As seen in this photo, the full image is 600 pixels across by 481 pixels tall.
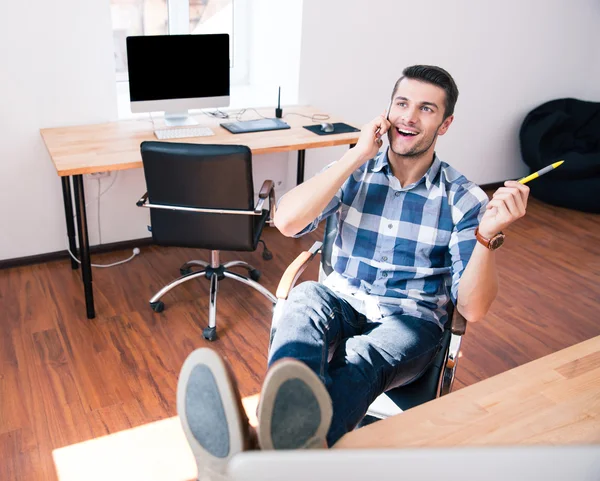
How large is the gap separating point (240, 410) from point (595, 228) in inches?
150

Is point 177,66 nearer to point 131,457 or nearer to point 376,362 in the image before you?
point 131,457

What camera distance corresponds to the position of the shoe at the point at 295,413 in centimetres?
104

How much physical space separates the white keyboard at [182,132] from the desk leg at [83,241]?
0.52 m

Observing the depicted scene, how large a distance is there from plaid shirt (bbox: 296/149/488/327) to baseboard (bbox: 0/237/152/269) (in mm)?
1847

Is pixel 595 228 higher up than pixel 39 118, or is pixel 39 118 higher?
pixel 39 118

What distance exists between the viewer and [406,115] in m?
1.87

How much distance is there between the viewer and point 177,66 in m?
3.04

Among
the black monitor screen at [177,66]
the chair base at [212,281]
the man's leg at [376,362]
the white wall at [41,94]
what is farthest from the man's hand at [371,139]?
the white wall at [41,94]

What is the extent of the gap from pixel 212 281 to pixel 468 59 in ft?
8.38

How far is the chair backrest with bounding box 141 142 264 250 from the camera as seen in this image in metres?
2.35

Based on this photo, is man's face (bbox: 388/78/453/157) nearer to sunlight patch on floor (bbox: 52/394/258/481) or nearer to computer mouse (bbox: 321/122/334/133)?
sunlight patch on floor (bbox: 52/394/258/481)

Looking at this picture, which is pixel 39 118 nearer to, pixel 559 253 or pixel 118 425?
pixel 118 425

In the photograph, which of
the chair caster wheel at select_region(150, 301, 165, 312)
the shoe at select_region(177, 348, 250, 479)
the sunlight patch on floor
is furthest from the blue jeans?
the chair caster wheel at select_region(150, 301, 165, 312)

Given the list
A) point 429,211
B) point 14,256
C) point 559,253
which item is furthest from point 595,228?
point 14,256
